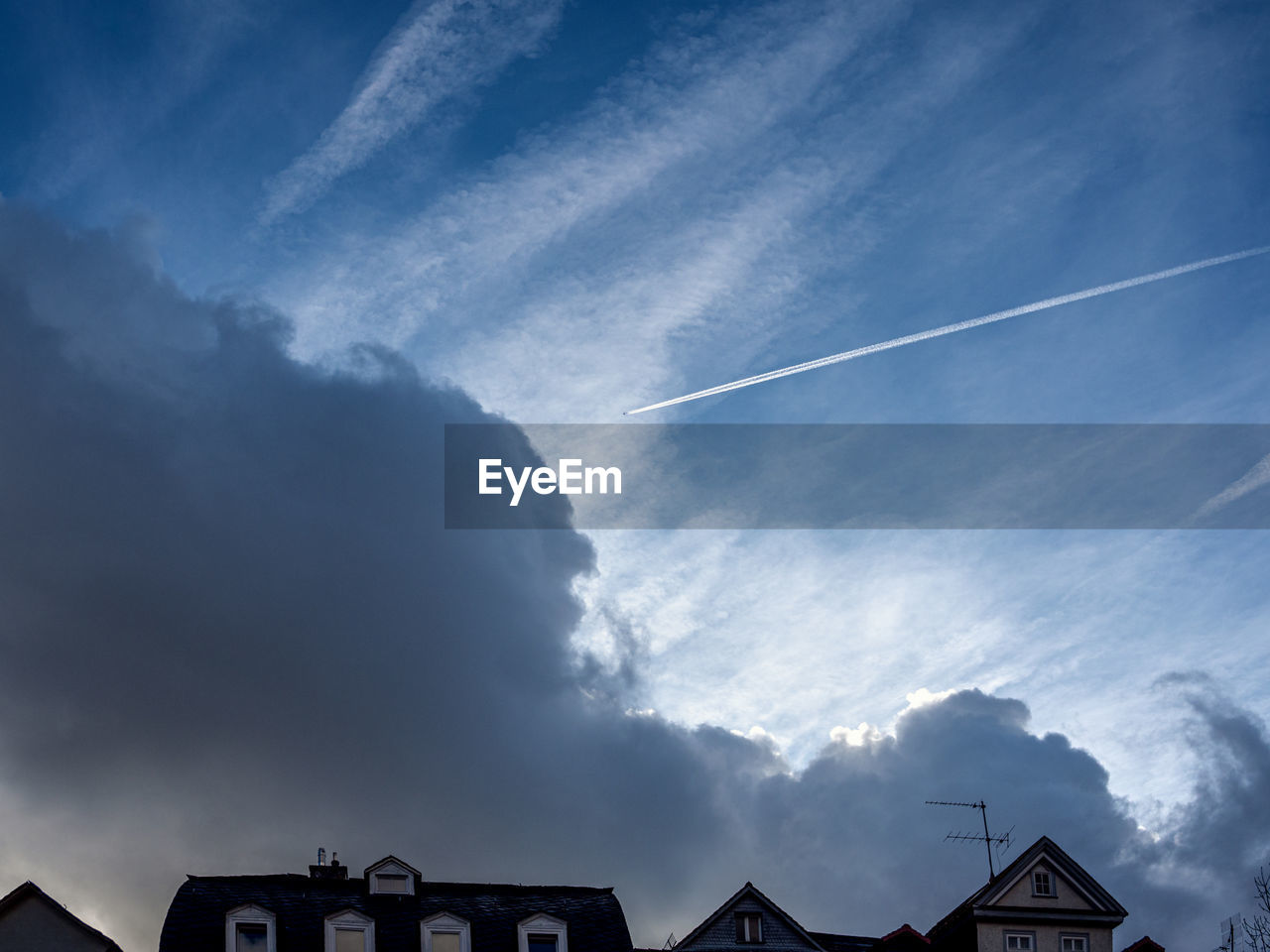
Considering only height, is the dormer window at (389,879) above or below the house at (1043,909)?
above

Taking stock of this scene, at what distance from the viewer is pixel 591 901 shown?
75750 mm

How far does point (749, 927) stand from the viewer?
7531cm

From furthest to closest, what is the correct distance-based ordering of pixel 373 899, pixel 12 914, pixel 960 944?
pixel 960 944
pixel 373 899
pixel 12 914

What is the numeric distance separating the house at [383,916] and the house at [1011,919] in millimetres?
5897

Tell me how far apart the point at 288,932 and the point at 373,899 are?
436 centimetres

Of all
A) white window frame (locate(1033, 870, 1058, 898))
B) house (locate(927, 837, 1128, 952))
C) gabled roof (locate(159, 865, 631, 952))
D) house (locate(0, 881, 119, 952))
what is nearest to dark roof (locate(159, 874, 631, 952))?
gabled roof (locate(159, 865, 631, 952))

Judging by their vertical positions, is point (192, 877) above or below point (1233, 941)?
above

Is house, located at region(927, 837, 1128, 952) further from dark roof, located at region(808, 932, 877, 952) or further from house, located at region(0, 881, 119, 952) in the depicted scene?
house, located at region(0, 881, 119, 952)

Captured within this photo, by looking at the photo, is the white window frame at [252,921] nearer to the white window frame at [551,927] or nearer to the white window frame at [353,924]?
the white window frame at [353,924]

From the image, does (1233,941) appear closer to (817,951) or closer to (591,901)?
(817,951)

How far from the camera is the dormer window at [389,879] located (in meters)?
73.4

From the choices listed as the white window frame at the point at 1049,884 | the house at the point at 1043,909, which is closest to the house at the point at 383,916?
the house at the point at 1043,909

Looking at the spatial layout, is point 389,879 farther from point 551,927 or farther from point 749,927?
point 749,927

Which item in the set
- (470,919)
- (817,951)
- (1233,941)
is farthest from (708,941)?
(1233,941)
